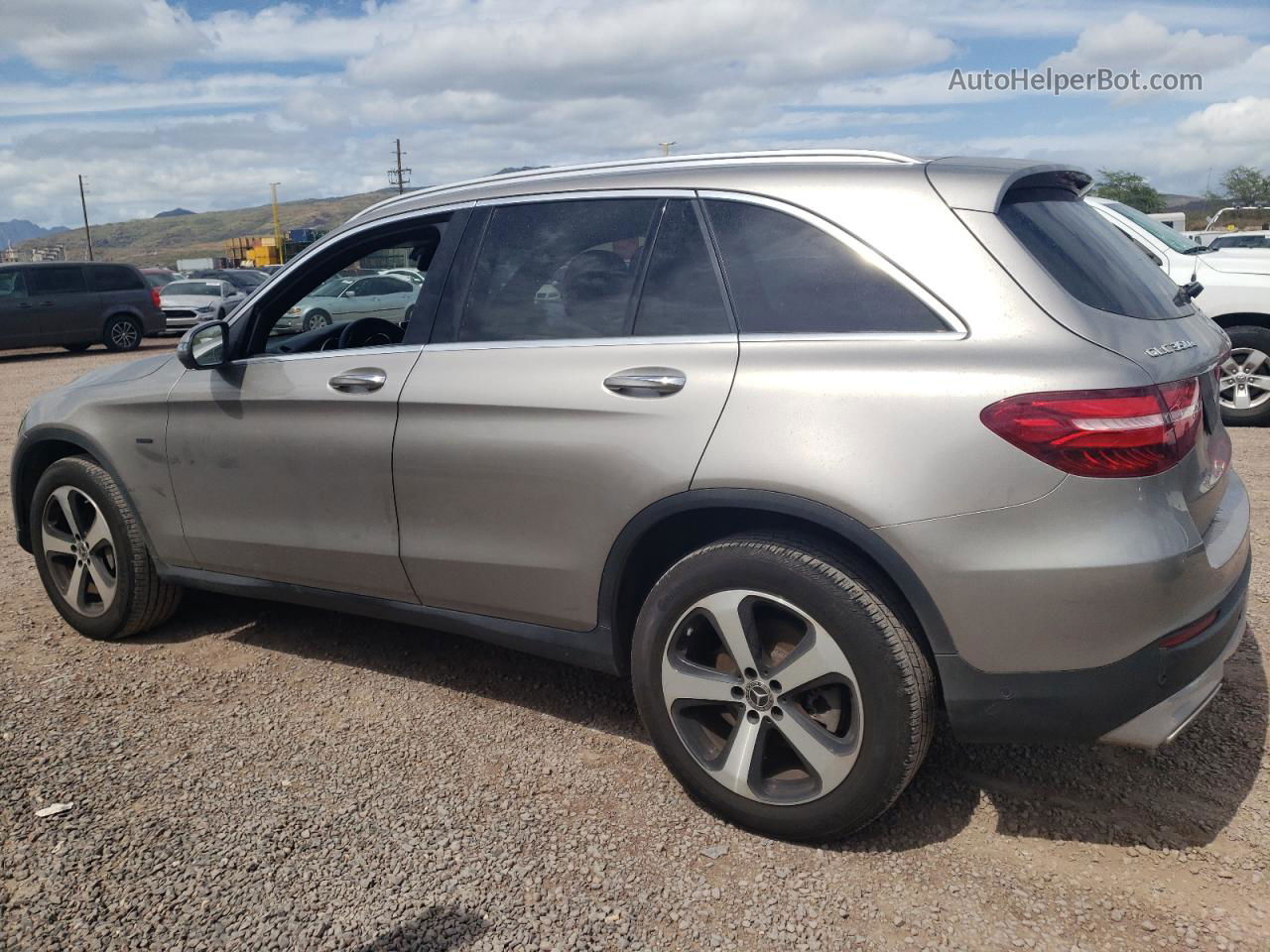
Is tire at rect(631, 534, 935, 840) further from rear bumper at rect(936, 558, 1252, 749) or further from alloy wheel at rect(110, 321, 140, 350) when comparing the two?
alloy wheel at rect(110, 321, 140, 350)

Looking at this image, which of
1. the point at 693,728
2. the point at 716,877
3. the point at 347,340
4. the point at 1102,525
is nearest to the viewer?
the point at 1102,525

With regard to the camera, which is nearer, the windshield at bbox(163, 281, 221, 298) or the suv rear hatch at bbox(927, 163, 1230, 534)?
the suv rear hatch at bbox(927, 163, 1230, 534)

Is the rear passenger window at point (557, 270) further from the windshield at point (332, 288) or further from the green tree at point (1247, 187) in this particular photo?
the green tree at point (1247, 187)

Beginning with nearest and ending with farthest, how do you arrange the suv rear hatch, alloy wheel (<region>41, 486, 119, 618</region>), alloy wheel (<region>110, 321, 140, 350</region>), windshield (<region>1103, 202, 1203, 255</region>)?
the suv rear hatch
alloy wheel (<region>41, 486, 119, 618</region>)
windshield (<region>1103, 202, 1203, 255</region>)
alloy wheel (<region>110, 321, 140, 350</region>)

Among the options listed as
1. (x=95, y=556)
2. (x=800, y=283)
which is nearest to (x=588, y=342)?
(x=800, y=283)

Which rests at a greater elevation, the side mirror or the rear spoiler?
the rear spoiler

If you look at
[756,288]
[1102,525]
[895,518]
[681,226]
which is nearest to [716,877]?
[895,518]

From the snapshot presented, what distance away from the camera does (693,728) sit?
2.86 meters

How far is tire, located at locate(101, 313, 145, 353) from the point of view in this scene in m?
19.6

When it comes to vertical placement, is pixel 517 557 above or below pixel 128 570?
above

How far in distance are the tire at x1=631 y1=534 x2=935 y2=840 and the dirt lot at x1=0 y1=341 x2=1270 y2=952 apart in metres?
0.17

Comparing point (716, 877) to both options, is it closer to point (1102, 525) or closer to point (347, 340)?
point (1102, 525)

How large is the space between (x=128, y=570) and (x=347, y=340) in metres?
1.29

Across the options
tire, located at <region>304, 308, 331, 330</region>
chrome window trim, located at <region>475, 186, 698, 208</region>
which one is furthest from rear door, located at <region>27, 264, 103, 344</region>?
chrome window trim, located at <region>475, 186, 698, 208</region>
